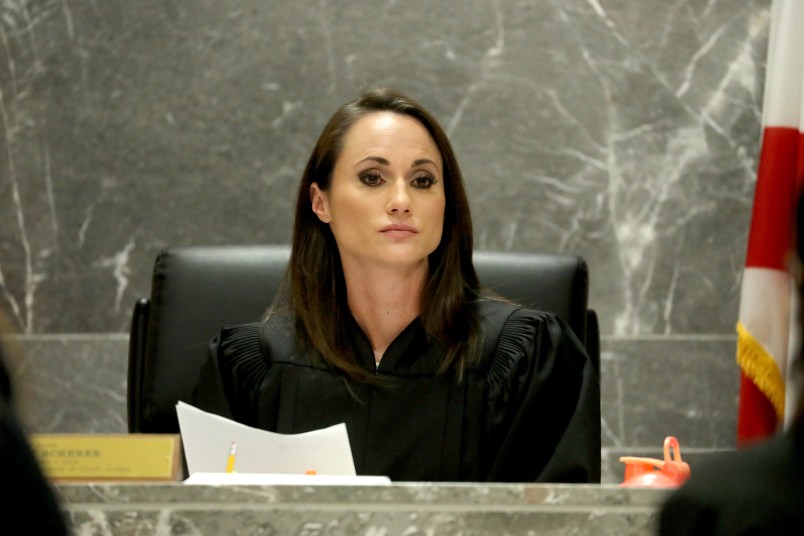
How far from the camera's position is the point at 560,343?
8.42ft

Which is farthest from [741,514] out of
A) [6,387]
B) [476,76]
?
[476,76]

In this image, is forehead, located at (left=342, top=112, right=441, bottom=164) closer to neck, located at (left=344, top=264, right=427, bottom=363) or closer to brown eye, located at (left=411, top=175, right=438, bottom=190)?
brown eye, located at (left=411, top=175, right=438, bottom=190)

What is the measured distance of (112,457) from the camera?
166 cm

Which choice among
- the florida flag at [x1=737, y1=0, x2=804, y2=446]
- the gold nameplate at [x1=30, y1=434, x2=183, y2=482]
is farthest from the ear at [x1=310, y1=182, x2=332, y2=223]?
the florida flag at [x1=737, y1=0, x2=804, y2=446]

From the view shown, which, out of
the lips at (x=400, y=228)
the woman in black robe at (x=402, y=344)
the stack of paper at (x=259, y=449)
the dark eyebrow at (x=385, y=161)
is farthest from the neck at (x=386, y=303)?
the stack of paper at (x=259, y=449)

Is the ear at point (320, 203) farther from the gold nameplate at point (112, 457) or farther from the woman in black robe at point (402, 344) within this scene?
the gold nameplate at point (112, 457)

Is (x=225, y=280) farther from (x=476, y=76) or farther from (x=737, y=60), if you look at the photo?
(x=737, y=60)

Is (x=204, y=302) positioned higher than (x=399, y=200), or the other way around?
(x=399, y=200)

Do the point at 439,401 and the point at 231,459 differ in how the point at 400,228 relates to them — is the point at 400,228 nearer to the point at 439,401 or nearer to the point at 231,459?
the point at 439,401

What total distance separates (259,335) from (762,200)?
152 cm

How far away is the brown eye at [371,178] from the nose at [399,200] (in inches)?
2.0

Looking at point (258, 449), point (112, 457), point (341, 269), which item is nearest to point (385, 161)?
point (341, 269)

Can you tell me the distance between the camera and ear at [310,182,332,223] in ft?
9.05

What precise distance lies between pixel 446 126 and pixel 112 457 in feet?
6.94
